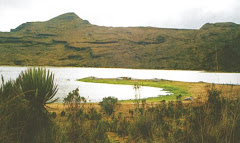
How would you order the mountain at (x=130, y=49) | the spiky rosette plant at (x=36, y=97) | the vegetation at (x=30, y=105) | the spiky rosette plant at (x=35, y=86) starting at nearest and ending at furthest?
the vegetation at (x=30, y=105)
the spiky rosette plant at (x=36, y=97)
the spiky rosette plant at (x=35, y=86)
the mountain at (x=130, y=49)

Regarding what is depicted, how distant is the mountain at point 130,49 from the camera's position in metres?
90.2

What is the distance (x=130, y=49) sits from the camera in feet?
456

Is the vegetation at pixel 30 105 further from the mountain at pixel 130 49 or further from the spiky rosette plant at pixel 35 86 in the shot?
the mountain at pixel 130 49

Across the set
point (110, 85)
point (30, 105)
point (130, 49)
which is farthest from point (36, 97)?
point (130, 49)

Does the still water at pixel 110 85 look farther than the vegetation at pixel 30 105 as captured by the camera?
Yes

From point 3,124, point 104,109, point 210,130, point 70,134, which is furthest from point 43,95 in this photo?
point 104,109

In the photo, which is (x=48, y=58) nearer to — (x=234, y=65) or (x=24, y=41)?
(x=24, y=41)

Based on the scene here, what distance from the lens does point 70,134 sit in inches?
186

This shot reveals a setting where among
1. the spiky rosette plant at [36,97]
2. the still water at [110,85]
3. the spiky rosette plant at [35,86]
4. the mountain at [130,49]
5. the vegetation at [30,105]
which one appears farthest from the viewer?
the mountain at [130,49]

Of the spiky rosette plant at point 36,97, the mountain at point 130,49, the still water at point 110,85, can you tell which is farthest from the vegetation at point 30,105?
the mountain at point 130,49

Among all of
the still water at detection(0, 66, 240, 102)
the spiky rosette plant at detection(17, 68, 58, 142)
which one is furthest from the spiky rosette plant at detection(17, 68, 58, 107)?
the still water at detection(0, 66, 240, 102)

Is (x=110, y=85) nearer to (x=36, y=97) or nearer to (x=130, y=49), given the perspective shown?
(x=36, y=97)

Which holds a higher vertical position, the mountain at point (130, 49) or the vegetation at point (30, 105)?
the mountain at point (130, 49)

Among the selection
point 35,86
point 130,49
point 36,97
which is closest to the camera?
point 36,97
